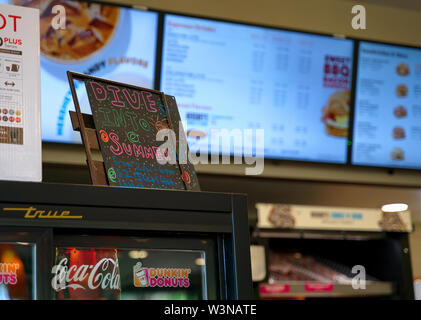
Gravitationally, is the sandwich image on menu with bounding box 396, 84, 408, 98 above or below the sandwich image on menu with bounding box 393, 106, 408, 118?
above

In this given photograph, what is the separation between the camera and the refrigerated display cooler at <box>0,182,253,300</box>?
924 millimetres

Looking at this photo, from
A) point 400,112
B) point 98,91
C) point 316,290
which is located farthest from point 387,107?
point 98,91

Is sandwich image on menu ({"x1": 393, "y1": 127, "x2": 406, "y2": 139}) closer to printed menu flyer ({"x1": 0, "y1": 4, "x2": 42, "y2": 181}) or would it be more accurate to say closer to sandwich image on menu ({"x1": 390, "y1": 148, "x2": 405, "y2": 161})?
sandwich image on menu ({"x1": 390, "y1": 148, "x2": 405, "y2": 161})

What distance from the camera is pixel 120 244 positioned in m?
1.03

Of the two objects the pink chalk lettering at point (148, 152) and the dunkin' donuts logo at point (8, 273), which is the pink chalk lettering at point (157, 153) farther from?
the dunkin' donuts logo at point (8, 273)

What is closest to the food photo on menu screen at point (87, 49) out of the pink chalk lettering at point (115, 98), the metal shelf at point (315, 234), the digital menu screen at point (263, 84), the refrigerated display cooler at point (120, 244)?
the digital menu screen at point (263, 84)

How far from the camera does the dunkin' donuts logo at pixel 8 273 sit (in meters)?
0.90

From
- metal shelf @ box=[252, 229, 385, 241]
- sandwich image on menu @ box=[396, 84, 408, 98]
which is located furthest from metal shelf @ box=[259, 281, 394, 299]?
sandwich image on menu @ box=[396, 84, 408, 98]

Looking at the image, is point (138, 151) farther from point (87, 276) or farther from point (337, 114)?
point (337, 114)

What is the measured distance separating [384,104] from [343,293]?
1046 millimetres

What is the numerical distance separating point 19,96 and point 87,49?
1755mm

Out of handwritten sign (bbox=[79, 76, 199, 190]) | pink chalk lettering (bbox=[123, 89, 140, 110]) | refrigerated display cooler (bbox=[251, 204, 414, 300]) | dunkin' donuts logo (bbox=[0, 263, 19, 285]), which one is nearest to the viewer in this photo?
dunkin' donuts logo (bbox=[0, 263, 19, 285])

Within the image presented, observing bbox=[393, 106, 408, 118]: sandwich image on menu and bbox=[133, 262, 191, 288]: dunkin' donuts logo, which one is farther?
bbox=[393, 106, 408, 118]: sandwich image on menu
